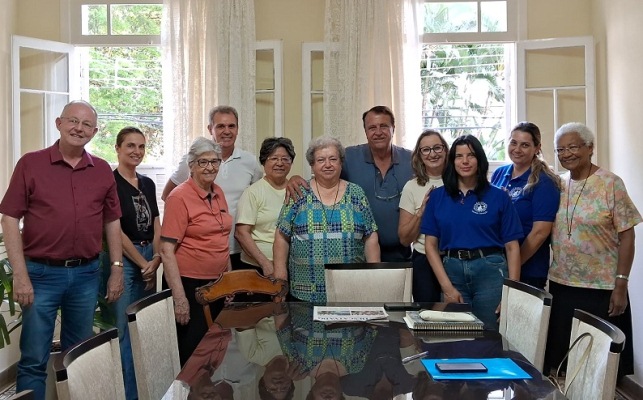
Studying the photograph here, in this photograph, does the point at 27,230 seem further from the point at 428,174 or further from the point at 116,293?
the point at 428,174

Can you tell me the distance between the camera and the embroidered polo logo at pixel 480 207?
3090mm

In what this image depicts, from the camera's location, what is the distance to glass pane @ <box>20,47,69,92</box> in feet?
15.9

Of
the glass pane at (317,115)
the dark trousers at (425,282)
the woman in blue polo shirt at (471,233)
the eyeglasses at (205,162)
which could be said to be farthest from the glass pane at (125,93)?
the woman in blue polo shirt at (471,233)

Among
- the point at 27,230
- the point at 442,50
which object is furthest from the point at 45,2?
the point at 442,50

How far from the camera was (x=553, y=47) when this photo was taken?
4910mm

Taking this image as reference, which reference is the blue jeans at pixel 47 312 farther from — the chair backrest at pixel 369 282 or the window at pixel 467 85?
the window at pixel 467 85

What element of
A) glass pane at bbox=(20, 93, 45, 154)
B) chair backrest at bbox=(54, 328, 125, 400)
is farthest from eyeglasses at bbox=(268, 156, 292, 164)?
glass pane at bbox=(20, 93, 45, 154)

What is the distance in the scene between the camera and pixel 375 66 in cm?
488

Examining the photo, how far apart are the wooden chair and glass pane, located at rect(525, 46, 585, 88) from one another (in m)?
3.01

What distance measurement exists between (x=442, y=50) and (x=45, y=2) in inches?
124

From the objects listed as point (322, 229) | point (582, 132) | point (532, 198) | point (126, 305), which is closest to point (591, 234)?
point (532, 198)

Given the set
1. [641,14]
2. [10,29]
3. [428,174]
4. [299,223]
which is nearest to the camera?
[299,223]

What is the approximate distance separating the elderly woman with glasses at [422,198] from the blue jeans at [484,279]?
1.01ft

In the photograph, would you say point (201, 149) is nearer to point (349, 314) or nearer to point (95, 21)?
point (349, 314)
